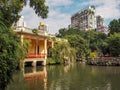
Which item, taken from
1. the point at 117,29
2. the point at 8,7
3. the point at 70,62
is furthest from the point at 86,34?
the point at 8,7

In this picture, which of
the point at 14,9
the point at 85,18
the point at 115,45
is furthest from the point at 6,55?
the point at 85,18

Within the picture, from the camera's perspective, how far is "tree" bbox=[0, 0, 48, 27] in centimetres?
1333

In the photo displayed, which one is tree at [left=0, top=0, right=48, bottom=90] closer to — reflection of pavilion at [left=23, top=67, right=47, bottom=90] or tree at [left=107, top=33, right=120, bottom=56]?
reflection of pavilion at [left=23, top=67, right=47, bottom=90]

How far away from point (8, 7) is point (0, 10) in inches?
21.0

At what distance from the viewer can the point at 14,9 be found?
13.9 meters

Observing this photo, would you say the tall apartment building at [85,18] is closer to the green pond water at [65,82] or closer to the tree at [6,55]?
the green pond water at [65,82]

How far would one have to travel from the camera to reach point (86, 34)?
76.1 m

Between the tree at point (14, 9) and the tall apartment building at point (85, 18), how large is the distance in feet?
348

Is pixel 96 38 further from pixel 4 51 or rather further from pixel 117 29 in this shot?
pixel 4 51

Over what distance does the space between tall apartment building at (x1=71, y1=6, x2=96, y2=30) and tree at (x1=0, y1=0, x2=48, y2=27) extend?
106 metres

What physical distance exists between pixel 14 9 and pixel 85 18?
112297 mm

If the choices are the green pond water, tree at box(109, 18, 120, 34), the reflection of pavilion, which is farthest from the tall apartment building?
the green pond water

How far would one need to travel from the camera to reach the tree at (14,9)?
13328mm

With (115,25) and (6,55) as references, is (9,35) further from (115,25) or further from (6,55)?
(115,25)
